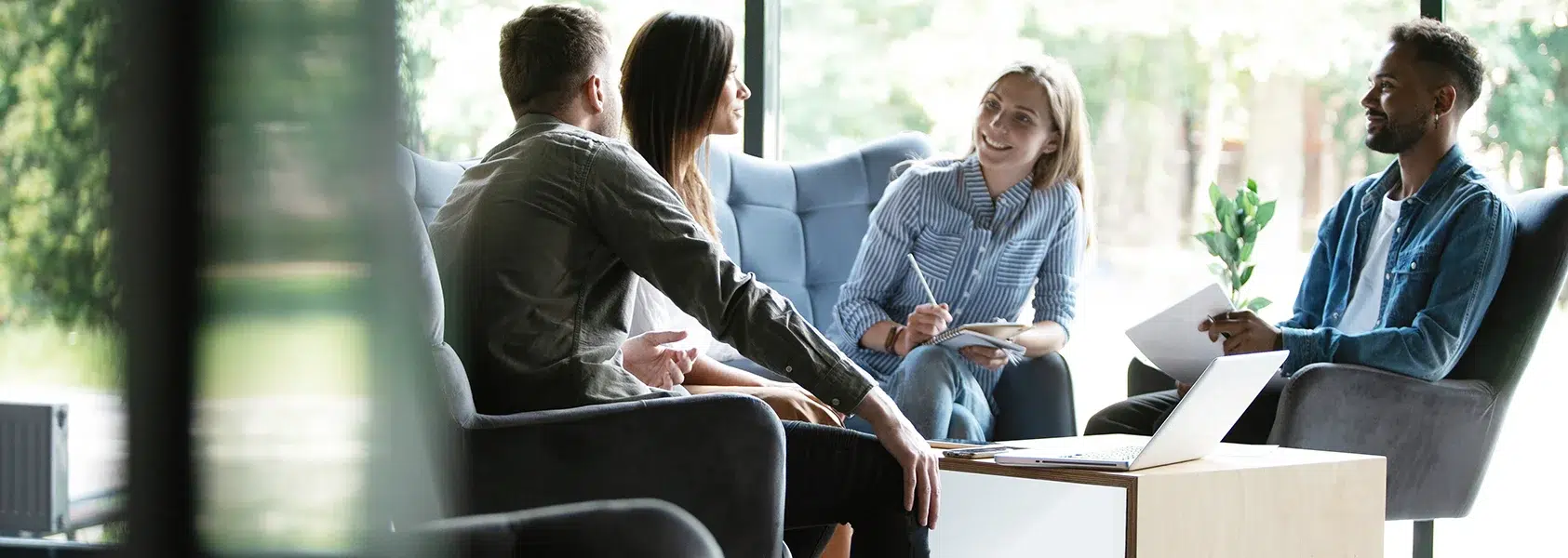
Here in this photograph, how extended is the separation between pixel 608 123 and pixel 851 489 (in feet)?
1.57

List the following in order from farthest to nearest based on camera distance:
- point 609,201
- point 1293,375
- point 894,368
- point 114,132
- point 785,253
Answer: point 785,253, point 894,368, point 1293,375, point 609,201, point 114,132

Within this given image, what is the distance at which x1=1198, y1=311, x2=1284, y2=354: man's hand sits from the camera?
237 cm

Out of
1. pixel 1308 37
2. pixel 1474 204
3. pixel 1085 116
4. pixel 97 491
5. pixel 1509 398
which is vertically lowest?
pixel 1509 398

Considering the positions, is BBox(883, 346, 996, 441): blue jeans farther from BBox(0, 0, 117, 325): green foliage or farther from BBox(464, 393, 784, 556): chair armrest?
BBox(0, 0, 117, 325): green foliage

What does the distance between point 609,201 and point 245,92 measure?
102 cm

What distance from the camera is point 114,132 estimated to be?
0.28 m

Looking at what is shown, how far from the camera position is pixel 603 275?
136cm

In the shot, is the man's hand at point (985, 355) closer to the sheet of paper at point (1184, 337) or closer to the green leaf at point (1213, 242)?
the sheet of paper at point (1184, 337)

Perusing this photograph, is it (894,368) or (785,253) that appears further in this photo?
(785,253)

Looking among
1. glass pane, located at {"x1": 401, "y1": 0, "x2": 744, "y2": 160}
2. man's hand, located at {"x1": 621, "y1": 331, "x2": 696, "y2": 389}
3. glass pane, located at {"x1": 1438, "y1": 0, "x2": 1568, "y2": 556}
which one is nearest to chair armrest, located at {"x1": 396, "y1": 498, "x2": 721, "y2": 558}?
glass pane, located at {"x1": 401, "y1": 0, "x2": 744, "y2": 160}

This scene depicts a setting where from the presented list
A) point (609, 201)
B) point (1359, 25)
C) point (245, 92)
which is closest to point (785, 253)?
point (609, 201)

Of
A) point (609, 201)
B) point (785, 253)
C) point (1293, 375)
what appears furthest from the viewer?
point (785, 253)

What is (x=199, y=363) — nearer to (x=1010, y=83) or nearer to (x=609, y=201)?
(x=609, y=201)

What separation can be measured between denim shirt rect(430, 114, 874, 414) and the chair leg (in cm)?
196
